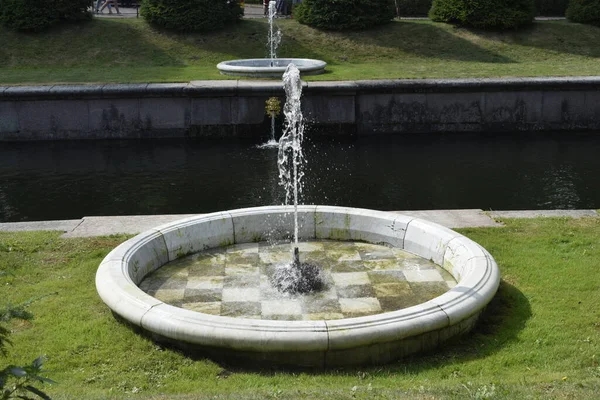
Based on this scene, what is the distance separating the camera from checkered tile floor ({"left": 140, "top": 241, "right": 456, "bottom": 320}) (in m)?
7.34

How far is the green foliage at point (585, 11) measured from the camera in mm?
24359

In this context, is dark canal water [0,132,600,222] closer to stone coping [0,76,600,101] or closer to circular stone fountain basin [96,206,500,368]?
stone coping [0,76,600,101]

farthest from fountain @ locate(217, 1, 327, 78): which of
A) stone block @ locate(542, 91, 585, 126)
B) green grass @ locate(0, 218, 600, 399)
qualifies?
green grass @ locate(0, 218, 600, 399)

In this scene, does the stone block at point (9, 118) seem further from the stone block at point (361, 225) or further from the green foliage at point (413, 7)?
the green foliage at point (413, 7)

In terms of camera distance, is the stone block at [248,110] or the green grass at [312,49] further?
the green grass at [312,49]

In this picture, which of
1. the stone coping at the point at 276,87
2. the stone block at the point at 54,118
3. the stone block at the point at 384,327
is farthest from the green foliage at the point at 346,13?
the stone block at the point at 384,327

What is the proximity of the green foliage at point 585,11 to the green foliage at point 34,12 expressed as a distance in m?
15.0

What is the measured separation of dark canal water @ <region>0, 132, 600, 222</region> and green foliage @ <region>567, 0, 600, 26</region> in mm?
8213

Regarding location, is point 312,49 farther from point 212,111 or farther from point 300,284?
point 300,284

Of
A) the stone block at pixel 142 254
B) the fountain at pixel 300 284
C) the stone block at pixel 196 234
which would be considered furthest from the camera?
the stone block at pixel 196 234

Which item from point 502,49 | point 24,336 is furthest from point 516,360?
point 502,49

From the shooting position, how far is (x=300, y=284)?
767 centimetres

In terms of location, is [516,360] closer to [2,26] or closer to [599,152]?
[599,152]

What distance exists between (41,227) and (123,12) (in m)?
22.0
